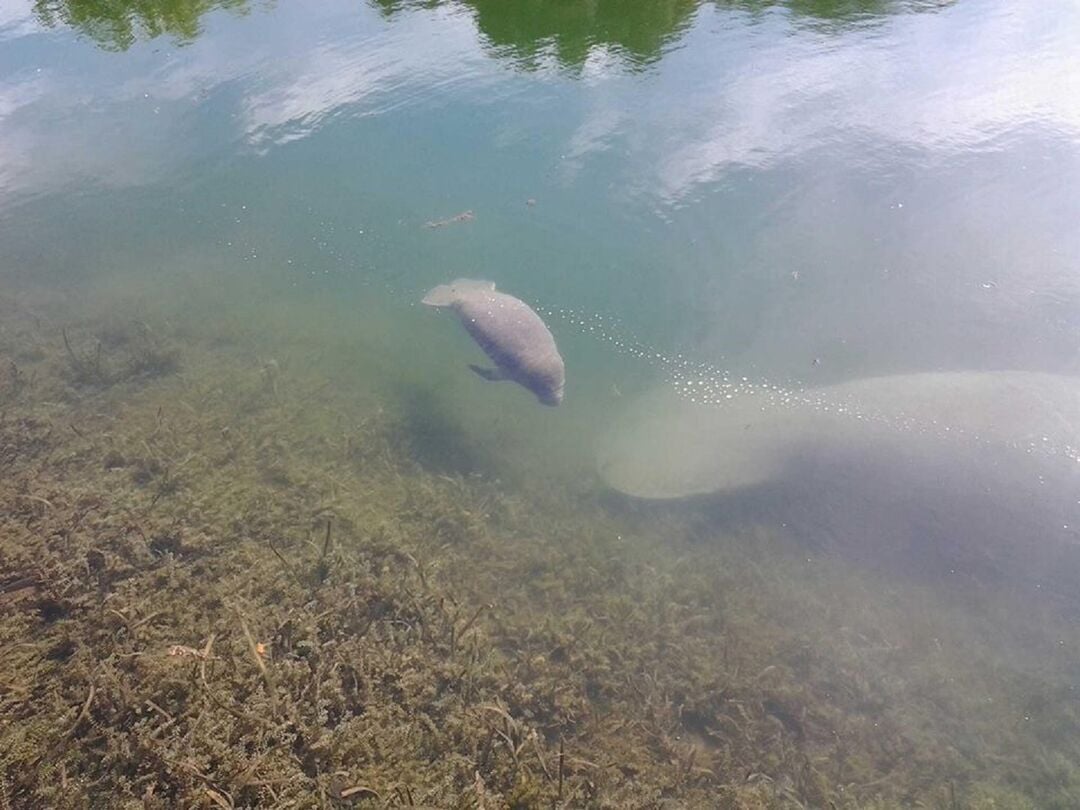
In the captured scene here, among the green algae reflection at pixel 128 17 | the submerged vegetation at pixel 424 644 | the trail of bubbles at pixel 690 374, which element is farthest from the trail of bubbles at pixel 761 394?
the green algae reflection at pixel 128 17

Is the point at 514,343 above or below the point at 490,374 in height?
above

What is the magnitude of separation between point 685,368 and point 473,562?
300cm

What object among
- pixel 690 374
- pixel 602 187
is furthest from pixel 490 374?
pixel 602 187

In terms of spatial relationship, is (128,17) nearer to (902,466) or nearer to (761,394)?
(761,394)

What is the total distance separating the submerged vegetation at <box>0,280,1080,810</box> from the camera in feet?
10.6

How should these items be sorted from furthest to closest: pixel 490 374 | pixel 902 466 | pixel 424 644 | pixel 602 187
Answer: pixel 602 187
pixel 490 374
pixel 902 466
pixel 424 644

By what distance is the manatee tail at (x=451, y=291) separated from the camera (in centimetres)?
668

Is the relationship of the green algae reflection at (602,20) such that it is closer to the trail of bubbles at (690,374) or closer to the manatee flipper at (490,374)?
the trail of bubbles at (690,374)

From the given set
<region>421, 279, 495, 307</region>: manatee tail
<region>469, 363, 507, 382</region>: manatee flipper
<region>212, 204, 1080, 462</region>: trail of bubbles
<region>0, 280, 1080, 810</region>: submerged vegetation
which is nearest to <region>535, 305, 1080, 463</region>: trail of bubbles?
<region>212, 204, 1080, 462</region>: trail of bubbles

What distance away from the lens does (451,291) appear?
6.86 meters

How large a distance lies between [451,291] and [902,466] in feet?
14.8

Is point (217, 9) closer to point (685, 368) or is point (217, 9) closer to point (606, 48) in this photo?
point (606, 48)

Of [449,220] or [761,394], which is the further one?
[449,220]

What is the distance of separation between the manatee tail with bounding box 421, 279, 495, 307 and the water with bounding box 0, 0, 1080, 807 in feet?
1.35
